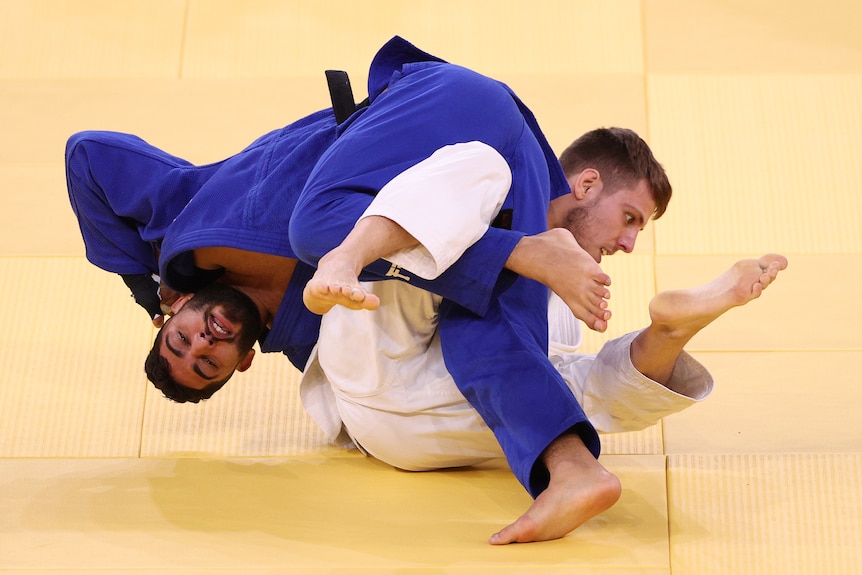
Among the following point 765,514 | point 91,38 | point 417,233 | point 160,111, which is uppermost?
point 91,38

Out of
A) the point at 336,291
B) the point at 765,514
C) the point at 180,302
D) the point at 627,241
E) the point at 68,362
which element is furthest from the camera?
the point at 68,362

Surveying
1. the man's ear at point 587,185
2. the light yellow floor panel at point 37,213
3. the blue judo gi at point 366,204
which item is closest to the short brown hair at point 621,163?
the man's ear at point 587,185

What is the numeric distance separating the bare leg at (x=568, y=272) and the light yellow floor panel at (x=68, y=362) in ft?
3.83

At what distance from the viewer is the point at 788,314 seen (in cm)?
301

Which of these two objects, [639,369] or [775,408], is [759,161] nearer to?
[775,408]

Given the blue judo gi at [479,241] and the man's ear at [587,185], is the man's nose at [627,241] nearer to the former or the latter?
the man's ear at [587,185]

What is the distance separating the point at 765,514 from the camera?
2.11 meters

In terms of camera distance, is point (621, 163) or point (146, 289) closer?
point (146, 289)

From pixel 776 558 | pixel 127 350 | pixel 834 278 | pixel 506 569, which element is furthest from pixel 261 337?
pixel 834 278

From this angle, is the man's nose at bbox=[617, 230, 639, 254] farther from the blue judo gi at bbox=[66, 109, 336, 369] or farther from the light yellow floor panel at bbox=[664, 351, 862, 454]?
the blue judo gi at bbox=[66, 109, 336, 369]

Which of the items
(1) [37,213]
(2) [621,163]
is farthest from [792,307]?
(1) [37,213]

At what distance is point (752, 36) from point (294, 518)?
102 inches

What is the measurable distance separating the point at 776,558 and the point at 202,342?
49.7 inches

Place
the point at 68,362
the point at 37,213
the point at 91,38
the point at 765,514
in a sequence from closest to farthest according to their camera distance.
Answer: the point at 765,514, the point at 68,362, the point at 37,213, the point at 91,38
